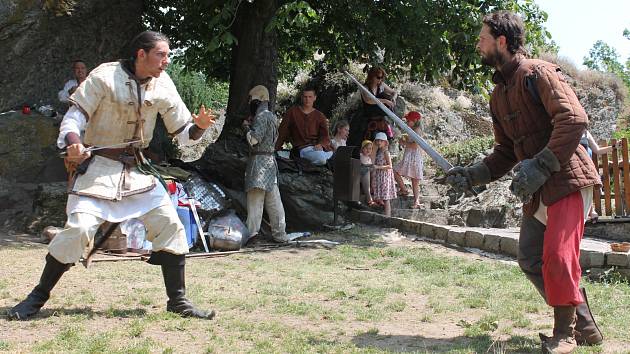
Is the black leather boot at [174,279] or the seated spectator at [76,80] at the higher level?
the seated spectator at [76,80]

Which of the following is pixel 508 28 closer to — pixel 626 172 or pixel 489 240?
pixel 489 240

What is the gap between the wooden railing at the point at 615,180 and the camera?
31.6 feet

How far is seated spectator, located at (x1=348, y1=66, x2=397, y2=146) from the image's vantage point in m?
10.6

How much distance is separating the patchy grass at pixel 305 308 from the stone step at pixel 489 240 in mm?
226

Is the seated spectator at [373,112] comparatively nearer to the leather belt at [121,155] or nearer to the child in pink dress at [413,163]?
the child in pink dress at [413,163]

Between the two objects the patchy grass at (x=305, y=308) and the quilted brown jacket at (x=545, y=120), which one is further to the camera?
the patchy grass at (x=305, y=308)

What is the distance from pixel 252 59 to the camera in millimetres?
10773

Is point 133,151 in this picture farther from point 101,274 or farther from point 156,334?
point 101,274

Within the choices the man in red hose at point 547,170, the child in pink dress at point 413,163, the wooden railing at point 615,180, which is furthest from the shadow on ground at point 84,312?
the wooden railing at point 615,180

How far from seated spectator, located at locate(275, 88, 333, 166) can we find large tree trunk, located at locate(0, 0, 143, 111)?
3.12 meters

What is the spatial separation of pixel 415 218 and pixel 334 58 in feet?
14.4

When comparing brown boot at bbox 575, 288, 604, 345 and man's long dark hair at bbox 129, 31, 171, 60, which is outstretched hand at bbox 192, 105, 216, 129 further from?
brown boot at bbox 575, 288, 604, 345

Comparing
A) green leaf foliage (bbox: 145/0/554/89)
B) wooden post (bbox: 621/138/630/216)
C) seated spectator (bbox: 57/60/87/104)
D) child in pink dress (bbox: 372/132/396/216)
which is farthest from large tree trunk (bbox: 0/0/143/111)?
wooden post (bbox: 621/138/630/216)

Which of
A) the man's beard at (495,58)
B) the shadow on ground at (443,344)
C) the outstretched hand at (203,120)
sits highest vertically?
the man's beard at (495,58)
